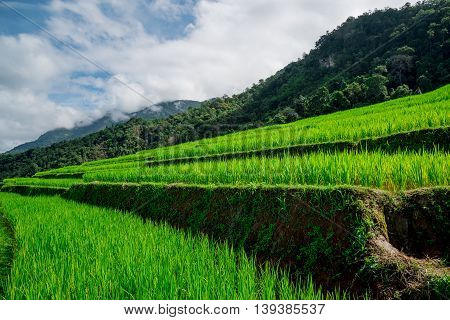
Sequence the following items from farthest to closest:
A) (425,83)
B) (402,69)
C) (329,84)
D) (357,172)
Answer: (329,84), (402,69), (425,83), (357,172)

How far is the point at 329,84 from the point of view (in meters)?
41.3

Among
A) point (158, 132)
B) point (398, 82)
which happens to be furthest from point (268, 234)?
point (158, 132)

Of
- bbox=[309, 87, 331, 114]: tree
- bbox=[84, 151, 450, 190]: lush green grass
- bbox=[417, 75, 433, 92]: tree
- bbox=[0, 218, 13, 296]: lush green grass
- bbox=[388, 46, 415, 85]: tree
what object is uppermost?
bbox=[388, 46, 415, 85]: tree

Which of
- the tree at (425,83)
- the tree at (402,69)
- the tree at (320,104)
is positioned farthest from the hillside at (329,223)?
the tree at (402,69)

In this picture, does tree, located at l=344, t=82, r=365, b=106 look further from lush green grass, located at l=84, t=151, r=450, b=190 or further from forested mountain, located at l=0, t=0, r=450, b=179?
lush green grass, located at l=84, t=151, r=450, b=190

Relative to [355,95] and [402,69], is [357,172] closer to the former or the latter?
[355,95]

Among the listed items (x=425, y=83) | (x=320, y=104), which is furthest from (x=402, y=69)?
(x=320, y=104)

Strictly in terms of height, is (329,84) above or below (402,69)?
above


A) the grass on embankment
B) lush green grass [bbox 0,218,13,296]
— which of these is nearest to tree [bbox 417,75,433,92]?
the grass on embankment

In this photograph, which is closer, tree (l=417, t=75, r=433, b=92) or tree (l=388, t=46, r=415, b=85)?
tree (l=417, t=75, r=433, b=92)

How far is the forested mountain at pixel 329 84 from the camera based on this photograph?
100 feet

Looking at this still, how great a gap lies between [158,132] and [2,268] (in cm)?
4874

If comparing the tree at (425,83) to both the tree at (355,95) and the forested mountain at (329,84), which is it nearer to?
the forested mountain at (329,84)

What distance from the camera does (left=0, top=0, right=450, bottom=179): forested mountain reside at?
30547 millimetres
